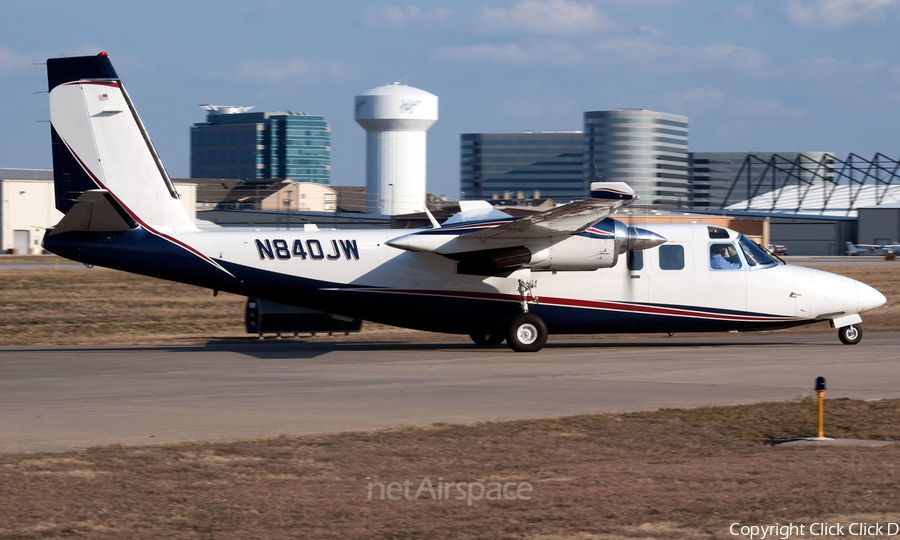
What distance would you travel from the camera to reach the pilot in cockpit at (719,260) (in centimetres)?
1978

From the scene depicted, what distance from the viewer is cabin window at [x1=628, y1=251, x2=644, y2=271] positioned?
19.6 metres

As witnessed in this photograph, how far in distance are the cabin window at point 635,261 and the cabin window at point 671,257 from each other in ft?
1.39

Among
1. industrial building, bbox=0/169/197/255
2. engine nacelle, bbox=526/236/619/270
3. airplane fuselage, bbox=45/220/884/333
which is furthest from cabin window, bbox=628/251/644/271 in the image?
industrial building, bbox=0/169/197/255

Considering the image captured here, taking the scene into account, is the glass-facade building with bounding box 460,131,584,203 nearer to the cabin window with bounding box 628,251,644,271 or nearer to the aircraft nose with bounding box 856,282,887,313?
the aircraft nose with bounding box 856,282,887,313

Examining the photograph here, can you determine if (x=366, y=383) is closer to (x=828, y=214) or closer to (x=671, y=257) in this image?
(x=671, y=257)

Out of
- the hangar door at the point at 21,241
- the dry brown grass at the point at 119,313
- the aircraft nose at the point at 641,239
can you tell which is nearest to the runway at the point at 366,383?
the aircraft nose at the point at 641,239

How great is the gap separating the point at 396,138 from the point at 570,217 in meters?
100

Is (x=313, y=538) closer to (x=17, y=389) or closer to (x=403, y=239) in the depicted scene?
(x=17, y=389)

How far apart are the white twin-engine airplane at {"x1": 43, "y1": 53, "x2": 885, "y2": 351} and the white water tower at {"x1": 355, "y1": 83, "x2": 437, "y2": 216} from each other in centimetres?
9495

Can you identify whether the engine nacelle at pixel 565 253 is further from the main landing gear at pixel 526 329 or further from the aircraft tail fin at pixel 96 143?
the aircraft tail fin at pixel 96 143

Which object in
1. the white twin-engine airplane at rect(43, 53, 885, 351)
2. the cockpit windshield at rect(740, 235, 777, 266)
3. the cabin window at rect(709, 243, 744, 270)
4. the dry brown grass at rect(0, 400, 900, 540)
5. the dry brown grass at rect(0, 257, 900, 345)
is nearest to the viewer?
the dry brown grass at rect(0, 400, 900, 540)

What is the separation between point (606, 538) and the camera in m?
6.46

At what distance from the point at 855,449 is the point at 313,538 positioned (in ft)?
19.3

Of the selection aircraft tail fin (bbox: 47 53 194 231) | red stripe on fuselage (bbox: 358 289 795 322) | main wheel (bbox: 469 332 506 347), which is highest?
aircraft tail fin (bbox: 47 53 194 231)
